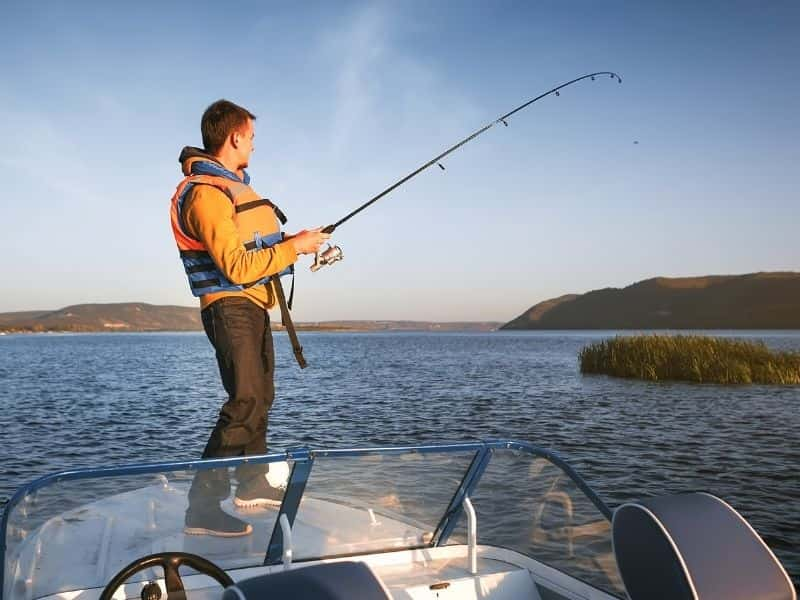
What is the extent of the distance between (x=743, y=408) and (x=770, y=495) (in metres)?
12.3

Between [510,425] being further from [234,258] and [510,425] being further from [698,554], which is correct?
[698,554]

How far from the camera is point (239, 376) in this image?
4016 millimetres

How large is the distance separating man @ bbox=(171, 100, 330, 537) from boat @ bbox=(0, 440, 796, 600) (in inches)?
42.4

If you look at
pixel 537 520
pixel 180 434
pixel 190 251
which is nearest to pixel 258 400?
pixel 190 251

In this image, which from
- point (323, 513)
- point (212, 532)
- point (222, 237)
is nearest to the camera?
point (212, 532)

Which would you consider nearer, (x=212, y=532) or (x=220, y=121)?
(x=212, y=532)

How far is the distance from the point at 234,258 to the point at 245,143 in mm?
848

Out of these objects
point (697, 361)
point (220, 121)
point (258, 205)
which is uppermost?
point (220, 121)

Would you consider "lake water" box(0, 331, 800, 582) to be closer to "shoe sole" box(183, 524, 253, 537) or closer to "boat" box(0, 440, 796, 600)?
"boat" box(0, 440, 796, 600)

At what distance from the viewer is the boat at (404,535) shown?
89.4 inches

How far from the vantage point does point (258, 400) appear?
409cm

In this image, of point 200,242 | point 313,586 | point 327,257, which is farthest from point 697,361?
point 313,586

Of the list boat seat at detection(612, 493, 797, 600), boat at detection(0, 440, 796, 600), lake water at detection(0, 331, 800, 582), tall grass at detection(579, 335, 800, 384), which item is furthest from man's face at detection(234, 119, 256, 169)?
A: tall grass at detection(579, 335, 800, 384)

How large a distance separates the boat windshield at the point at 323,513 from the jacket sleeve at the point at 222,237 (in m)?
1.34
